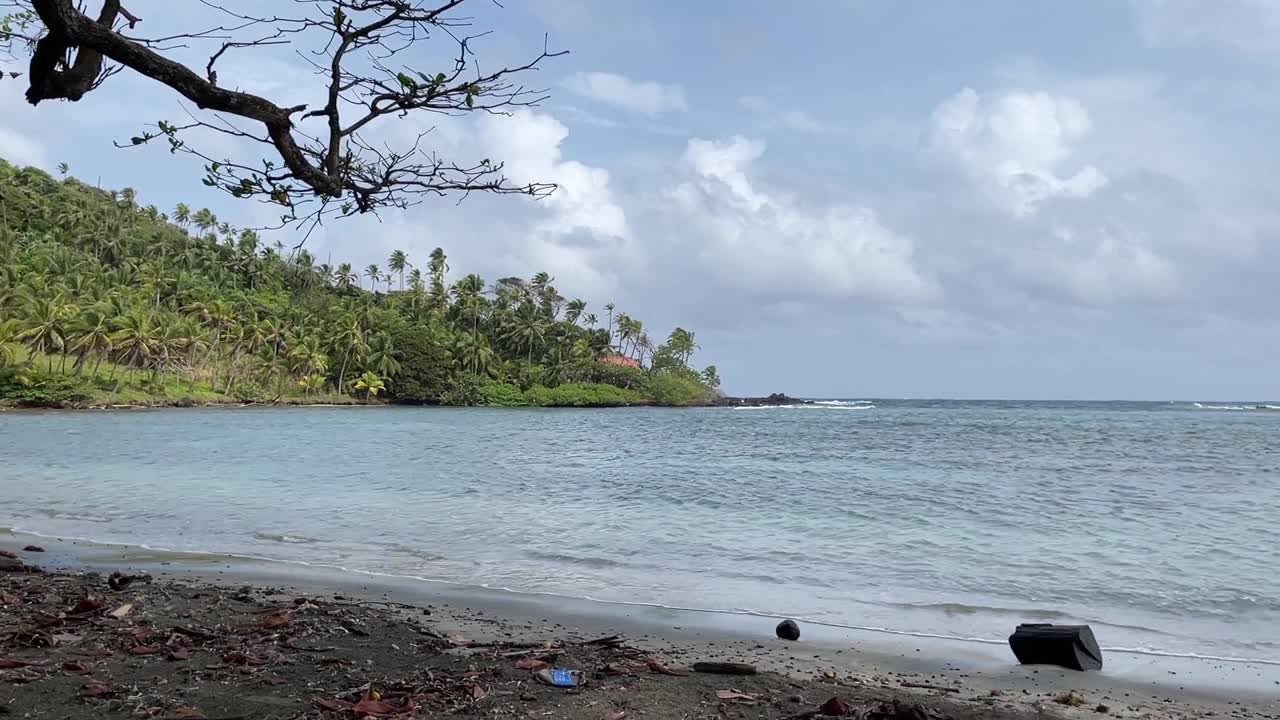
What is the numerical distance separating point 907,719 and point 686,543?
728 centimetres

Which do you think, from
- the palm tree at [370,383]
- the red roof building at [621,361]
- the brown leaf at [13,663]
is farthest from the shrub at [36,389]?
the brown leaf at [13,663]

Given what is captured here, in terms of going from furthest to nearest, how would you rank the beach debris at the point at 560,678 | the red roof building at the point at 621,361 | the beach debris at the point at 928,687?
1. the red roof building at the point at 621,361
2. the beach debris at the point at 928,687
3. the beach debris at the point at 560,678

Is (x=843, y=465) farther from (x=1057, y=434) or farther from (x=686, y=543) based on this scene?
(x=1057, y=434)

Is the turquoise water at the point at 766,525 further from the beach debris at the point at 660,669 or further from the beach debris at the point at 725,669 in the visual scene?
the beach debris at the point at 660,669

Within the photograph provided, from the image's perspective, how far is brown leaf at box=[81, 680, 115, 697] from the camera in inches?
160

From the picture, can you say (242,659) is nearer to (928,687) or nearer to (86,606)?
(86,606)

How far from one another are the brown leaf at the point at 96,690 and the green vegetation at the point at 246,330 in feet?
213

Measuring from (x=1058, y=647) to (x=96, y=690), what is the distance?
17.7ft

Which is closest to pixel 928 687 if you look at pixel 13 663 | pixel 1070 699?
pixel 1070 699

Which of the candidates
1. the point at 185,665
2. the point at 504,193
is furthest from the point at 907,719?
the point at 185,665

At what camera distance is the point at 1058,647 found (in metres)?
5.84

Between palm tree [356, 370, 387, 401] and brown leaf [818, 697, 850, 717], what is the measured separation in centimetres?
8362

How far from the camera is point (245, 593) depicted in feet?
23.2

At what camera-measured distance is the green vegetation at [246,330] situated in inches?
2501
